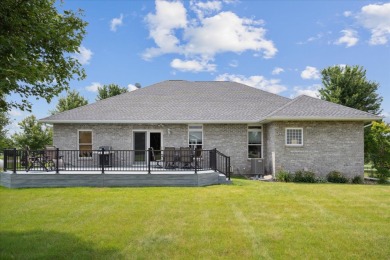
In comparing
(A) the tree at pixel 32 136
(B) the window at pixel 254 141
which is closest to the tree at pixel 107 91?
(A) the tree at pixel 32 136

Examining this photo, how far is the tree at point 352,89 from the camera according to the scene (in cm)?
Result: 3047

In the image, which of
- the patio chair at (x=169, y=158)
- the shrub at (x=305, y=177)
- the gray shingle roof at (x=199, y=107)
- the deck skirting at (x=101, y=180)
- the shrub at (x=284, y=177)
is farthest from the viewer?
the gray shingle roof at (x=199, y=107)

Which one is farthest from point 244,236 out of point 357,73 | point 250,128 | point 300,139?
point 357,73

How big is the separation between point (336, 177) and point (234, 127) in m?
5.82

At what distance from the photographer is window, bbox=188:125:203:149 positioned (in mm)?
17734

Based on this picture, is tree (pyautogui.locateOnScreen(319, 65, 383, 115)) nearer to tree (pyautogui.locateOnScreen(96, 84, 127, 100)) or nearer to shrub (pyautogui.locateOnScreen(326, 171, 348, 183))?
shrub (pyautogui.locateOnScreen(326, 171, 348, 183))

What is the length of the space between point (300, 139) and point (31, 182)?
12533 millimetres

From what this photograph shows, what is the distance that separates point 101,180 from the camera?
12672 mm

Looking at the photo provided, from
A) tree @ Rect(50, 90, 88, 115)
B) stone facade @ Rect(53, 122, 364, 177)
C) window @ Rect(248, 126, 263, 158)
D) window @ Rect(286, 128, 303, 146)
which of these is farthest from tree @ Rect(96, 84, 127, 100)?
window @ Rect(286, 128, 303, 146)

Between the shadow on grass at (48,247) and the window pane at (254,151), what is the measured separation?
1286 centimetres

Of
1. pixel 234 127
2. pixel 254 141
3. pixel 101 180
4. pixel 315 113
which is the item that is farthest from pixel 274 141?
pixel 101 180

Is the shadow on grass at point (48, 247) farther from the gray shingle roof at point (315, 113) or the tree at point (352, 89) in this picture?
the tree at point (352, 89)

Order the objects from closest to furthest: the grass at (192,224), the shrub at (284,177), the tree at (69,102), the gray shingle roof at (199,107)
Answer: the grass at (192,224)
the shrub at (284,177)
the gray shingle roof at (199,107)
the tree at (69,102)

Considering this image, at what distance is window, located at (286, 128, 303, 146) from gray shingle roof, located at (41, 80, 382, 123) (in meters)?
0.99
